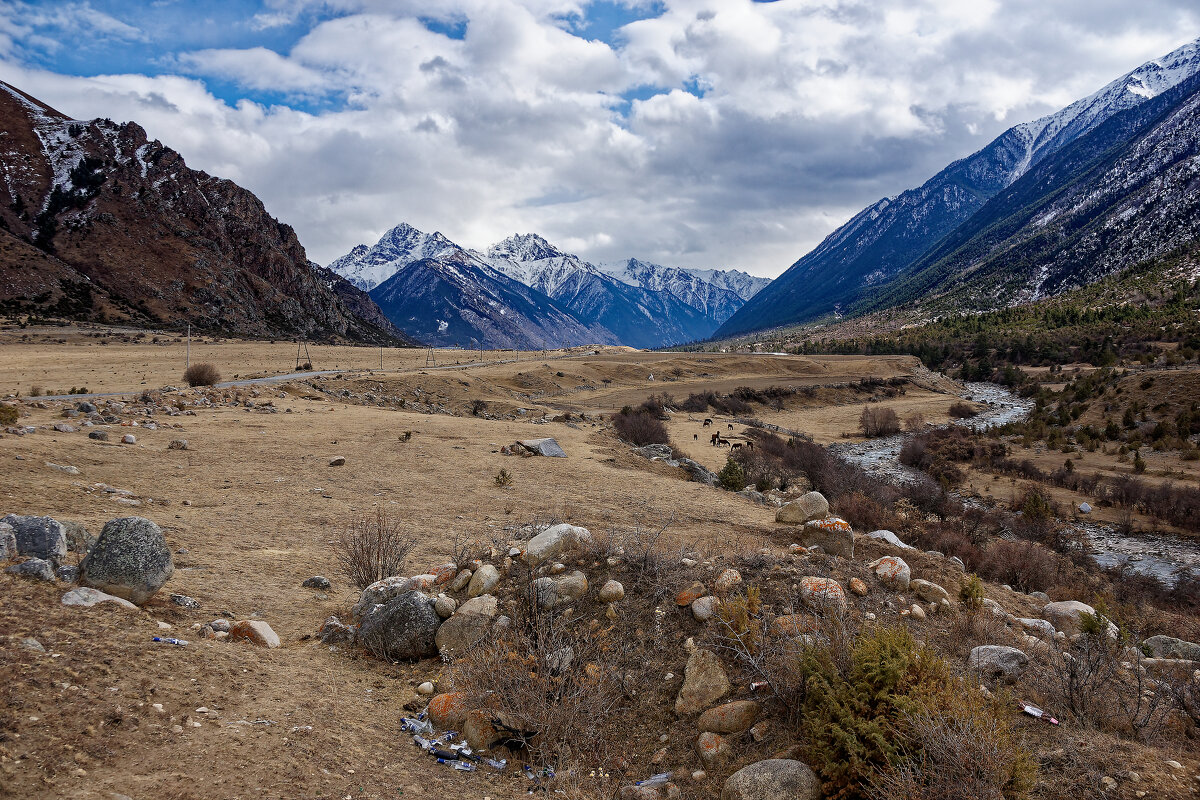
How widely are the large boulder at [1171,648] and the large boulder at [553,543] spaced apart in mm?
6922

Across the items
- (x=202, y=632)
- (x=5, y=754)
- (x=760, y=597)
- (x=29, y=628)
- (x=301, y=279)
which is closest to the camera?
(x=5, y=754)

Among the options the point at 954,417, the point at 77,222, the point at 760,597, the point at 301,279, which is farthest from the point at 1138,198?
the point at 77,222

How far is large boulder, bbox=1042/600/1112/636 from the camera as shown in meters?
7.34

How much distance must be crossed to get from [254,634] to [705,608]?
4576 mm

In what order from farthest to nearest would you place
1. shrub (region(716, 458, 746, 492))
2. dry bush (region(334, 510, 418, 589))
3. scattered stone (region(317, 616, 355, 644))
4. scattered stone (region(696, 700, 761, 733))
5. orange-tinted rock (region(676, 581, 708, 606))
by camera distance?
shrub (region(716, 458, 746, 492)) < dry bush (region(334, 510, 418, 589)) < scattered stone (region(317, 616, 355, 644)) < orange-tinted rock (region(676, 581, 708, 606)) < scattered stone (region(696, 700, 761, 733))

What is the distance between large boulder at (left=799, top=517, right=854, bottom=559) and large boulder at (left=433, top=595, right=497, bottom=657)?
453 cm

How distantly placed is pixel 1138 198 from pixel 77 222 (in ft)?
652

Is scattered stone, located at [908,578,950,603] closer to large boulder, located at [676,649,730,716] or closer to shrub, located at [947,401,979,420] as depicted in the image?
large boulder, located at [676,649,730,716]

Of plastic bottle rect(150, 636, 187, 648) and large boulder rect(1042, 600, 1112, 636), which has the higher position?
plastic bottle rect(150, 636, 187, 648)

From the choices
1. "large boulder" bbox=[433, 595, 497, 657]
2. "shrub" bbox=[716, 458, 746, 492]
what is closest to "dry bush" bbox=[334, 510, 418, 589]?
"large boulder" bbox=[433, 595, 497, 657]

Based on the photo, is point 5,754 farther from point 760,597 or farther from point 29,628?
point 760,597

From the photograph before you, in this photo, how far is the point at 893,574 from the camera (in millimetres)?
6664

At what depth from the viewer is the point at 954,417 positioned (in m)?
45.0

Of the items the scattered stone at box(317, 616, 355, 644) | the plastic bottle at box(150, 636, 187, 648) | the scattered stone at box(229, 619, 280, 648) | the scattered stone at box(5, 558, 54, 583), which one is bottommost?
the scattered stone at box(317, 616, 355, 644)
